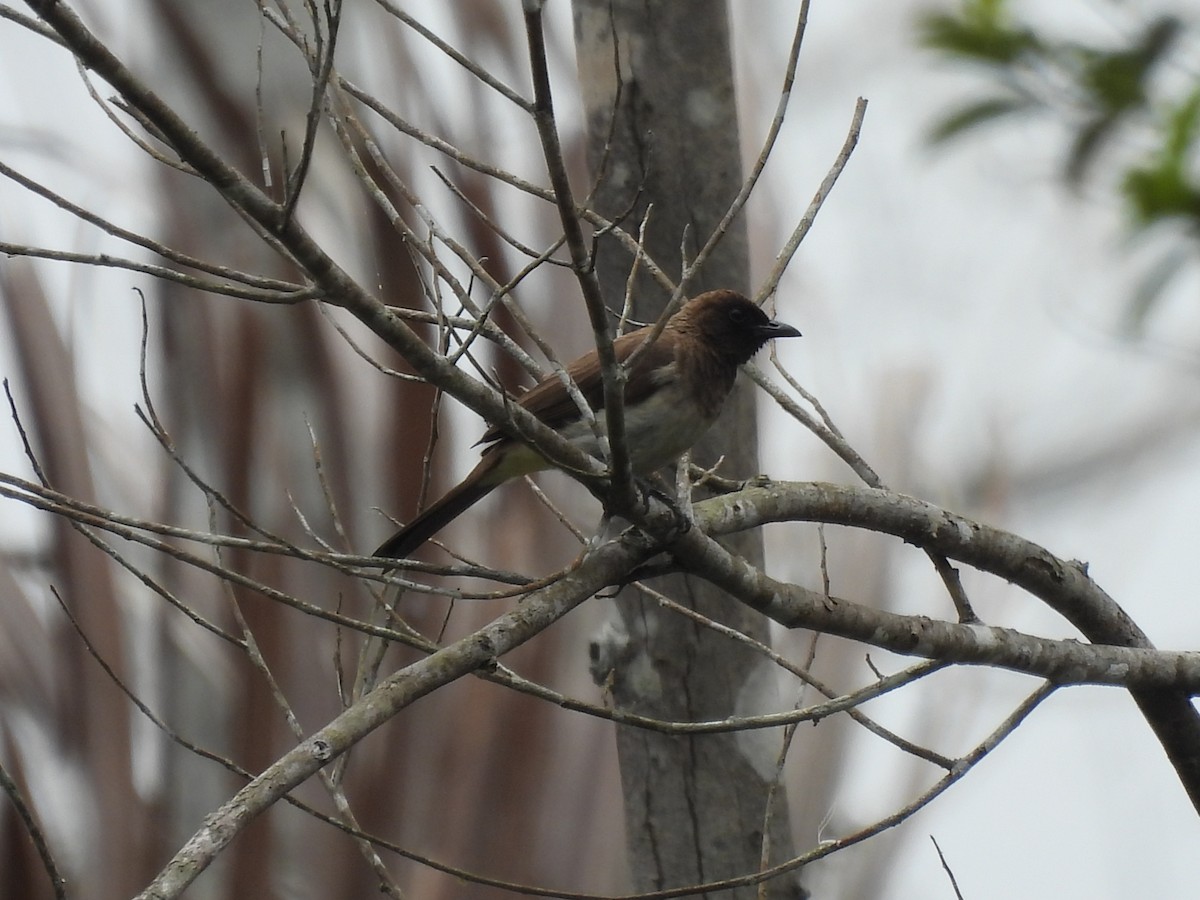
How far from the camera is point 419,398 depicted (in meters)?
5.46

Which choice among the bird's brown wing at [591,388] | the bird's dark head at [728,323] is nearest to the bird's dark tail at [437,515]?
the bird's brown wing at [591,388]

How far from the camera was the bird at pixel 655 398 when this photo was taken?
345 centimetres

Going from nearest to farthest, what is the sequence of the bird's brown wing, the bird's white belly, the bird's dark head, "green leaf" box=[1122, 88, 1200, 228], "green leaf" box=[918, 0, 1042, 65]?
"green leaf" box=[1122, 88, 1200, 228]
"green leaf" box=[918, 0, 1042, 65]
the bird's white belly
the bird's brown wing
the bird's dark head

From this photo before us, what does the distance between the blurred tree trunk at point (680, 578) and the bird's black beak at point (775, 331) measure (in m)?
0.21

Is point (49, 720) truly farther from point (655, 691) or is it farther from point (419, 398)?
point (655, 691)

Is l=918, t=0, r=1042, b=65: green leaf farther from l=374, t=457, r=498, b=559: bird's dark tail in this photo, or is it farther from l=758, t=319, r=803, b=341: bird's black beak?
l=374, t=457, r=498, b=559: bird's dark tail

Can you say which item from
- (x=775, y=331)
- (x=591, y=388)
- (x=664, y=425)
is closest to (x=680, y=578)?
(x=664, y=425)

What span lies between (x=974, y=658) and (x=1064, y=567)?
14.3 inches

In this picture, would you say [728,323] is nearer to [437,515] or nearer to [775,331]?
[775,331]

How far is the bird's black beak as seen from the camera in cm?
384

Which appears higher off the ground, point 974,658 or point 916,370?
point 916,370

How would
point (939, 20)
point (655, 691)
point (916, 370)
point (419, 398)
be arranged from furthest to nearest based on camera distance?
point (916, 370), point (419, 398), point (655, 691), point (939, 20)

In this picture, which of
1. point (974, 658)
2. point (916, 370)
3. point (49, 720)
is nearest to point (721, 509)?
point (974, 658)

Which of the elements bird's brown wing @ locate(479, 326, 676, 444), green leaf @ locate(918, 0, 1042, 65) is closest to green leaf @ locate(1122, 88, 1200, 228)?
green leaf @ locate(918, 0, 1042, 65)
